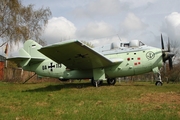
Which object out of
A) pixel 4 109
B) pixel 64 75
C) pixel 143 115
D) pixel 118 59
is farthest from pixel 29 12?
pixel 143 115

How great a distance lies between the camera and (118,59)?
13930mm

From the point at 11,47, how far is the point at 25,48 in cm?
1047

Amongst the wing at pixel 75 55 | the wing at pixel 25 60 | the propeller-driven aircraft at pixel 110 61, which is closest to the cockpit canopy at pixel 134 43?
the propeller-driven aircraft at pixel 110 61

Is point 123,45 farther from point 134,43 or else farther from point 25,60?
point 25,60

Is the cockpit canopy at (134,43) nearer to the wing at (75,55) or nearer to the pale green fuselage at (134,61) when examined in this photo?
the pale green fuselage at (134,61)

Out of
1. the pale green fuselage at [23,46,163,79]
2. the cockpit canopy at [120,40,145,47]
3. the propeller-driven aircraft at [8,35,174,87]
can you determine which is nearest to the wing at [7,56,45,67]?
the propeller-driven aircraft at [8,35,174,87]

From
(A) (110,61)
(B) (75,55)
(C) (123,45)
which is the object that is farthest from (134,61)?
(B) (75,55)

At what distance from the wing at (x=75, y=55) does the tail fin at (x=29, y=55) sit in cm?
389

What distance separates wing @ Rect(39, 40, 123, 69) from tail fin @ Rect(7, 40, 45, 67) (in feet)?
12.8

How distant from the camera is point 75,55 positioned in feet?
40.1

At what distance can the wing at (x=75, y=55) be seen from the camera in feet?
35.2

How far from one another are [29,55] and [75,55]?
6.51 metres

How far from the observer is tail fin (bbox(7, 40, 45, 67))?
16.0 metres

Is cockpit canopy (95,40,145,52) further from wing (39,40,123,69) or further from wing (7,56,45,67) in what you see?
wing (7,56,45,67)
